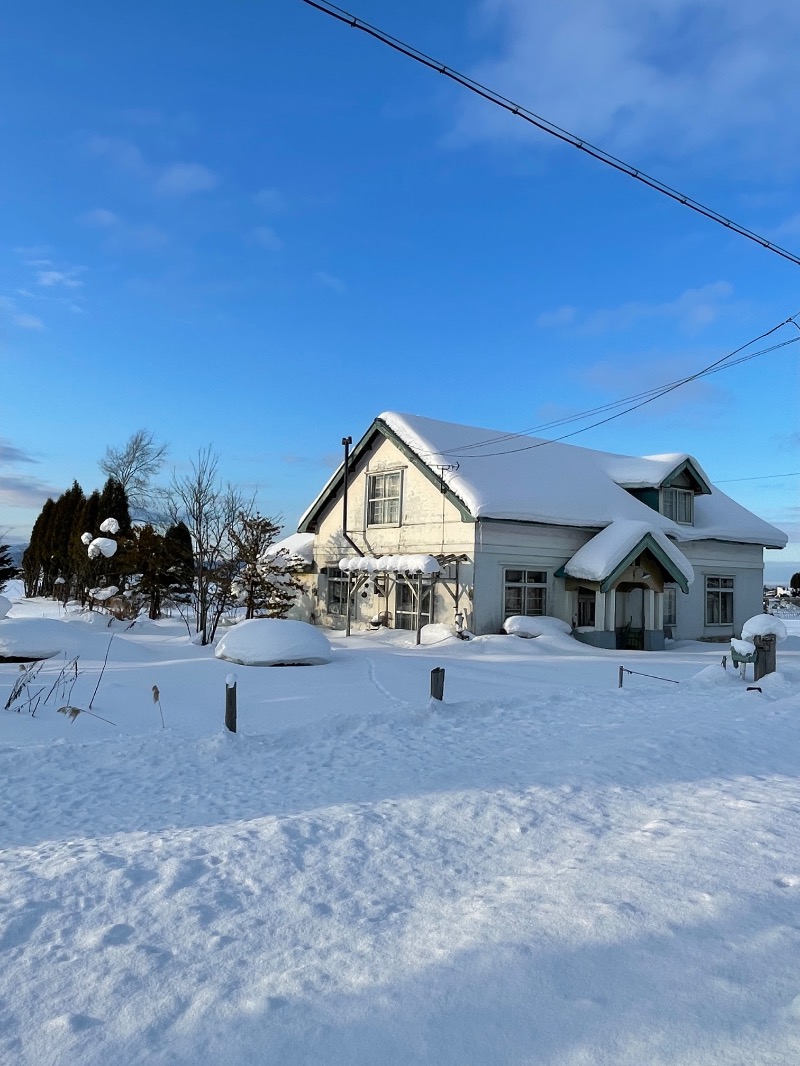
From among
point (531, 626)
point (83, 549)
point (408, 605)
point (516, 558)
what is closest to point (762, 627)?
point (531, 626)

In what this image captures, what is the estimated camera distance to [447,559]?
69.9 feet

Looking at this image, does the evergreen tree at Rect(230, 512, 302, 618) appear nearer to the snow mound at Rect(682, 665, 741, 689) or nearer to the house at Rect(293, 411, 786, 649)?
the house at Rect(293, 411, 786, 649)

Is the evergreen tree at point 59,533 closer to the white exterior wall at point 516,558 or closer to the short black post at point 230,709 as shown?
the white exterior wall at point 516,558

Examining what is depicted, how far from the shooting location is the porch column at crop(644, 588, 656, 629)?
22.5 meters

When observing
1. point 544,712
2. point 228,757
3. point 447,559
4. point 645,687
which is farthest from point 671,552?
point 228,757

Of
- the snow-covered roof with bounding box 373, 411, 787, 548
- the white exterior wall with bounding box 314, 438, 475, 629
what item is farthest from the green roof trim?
the white exterior wall with bounding box 314, 438, 475, 629

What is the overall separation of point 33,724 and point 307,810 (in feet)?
15.2

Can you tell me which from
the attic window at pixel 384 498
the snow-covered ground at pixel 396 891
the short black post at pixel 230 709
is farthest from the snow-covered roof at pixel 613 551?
the short black post at pixel 230 709

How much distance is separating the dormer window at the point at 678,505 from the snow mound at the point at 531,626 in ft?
22.7

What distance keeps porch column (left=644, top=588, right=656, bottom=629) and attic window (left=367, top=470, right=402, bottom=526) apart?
767cm

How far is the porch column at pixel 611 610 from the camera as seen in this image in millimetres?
21906

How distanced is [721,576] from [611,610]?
6.71 meters

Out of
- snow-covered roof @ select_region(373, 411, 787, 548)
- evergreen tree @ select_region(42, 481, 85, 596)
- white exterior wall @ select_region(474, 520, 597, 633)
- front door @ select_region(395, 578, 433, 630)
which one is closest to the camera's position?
white exterior wall @ select_region(474, 520, 597, 633)

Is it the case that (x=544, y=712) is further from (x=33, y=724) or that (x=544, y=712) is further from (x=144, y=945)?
(x=144, y=945)
